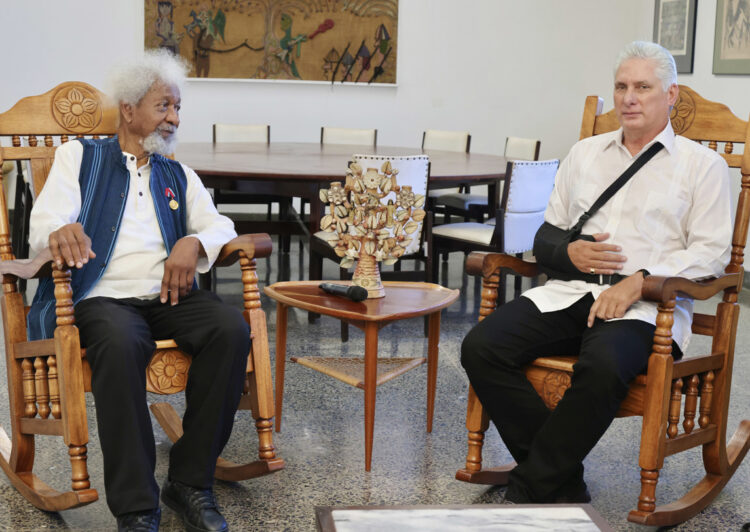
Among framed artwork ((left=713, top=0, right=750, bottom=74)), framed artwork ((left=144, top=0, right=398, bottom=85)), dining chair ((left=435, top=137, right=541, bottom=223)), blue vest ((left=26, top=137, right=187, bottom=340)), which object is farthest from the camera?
framed artwork ((left=144, top=0, right=398, bottom=85))

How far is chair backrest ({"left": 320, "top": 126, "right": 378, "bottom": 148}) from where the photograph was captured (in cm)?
695

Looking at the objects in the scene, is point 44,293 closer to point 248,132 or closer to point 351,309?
point 351,309

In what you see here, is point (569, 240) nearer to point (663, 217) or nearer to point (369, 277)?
point (663, 217)

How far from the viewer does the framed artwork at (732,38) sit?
5.67 m

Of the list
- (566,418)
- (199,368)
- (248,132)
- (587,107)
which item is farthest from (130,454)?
(248,132)

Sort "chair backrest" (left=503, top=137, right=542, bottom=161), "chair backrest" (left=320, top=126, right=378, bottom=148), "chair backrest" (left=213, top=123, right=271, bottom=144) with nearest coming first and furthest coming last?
"chair backrest" (left=503, top=137, right=542, bottom=161)
"chair backrest" (left=213, top=123, right=271, bottom=144)
"chair backrest" (left=320, top=126, right=378, bottom=148)

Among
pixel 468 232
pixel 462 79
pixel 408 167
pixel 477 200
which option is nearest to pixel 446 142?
pixel 477 200

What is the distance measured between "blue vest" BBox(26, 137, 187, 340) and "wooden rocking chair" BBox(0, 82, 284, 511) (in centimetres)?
8

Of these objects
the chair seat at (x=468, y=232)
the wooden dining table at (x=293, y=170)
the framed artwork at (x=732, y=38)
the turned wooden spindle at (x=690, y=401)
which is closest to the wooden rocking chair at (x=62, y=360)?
the turned wooden spindle at (x=690, y=401)

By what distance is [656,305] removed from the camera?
252 centimetres

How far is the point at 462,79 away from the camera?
8031mm

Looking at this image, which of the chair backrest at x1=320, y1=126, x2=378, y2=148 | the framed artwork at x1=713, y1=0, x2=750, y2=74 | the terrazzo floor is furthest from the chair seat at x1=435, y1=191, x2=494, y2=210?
the terrazzo floor

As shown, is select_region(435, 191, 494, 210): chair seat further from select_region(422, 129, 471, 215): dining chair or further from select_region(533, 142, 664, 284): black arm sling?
select_region(533, 142, 664, 284): black arm sling

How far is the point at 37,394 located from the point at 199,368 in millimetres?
439
